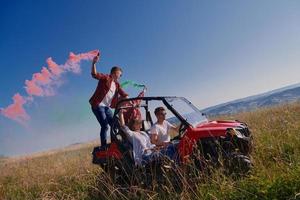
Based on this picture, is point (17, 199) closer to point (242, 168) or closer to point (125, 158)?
point (125, 158)

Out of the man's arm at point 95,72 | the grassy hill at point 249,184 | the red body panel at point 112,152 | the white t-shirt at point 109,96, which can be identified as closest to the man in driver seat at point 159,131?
the red body panel at point 112,152

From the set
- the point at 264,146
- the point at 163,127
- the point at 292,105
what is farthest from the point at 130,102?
the point at 292,105

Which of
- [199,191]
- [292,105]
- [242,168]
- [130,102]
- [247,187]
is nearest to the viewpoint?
[247,187]

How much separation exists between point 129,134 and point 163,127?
0.76 metres

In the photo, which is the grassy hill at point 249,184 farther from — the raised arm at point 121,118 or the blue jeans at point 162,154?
the raised arm at point 121,118

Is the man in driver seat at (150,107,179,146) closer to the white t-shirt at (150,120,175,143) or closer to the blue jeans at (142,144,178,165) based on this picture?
the white t-shirt at (150,120,175,143)

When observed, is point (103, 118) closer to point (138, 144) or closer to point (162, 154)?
point (138, 144)

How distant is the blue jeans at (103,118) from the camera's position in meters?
9.55

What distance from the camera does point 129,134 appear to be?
8.16m

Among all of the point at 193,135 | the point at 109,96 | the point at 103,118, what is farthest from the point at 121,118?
the point at 193,135

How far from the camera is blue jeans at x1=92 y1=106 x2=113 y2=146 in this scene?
9.55 meters

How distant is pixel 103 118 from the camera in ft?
31.9

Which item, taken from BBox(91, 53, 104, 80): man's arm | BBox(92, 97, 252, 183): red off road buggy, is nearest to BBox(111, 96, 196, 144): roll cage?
BBox(92, 97, 252, 183): red off road buggy

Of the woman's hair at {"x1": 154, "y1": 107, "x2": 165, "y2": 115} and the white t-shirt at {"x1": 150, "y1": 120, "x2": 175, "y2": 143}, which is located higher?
the woman's hair at {"x1": 154, "y1": 107, "x2": 165, "y2": 115}
